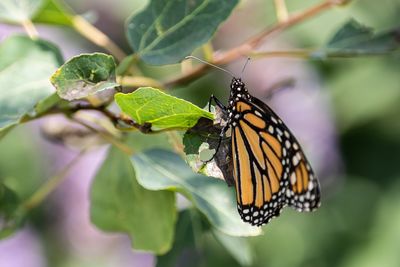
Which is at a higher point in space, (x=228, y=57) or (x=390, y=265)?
(x=228, y=57)

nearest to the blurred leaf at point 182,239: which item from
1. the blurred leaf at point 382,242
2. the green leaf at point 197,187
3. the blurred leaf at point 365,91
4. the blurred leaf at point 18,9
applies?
the green leaf at point 197,187

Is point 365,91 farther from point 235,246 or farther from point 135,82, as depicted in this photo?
point 135,82

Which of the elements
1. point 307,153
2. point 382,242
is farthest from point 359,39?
point 382,242

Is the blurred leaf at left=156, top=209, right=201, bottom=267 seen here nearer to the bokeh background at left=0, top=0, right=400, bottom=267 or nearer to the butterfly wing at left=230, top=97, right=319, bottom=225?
the butterfly wing at left=230, top=97, right=319, bottom=225

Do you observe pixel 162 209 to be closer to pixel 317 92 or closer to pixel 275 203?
pixel 275 203

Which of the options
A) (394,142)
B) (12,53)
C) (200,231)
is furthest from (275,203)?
(394,142)

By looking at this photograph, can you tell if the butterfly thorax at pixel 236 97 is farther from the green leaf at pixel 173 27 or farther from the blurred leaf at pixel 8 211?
the blurred leaf at pixel 8 211
